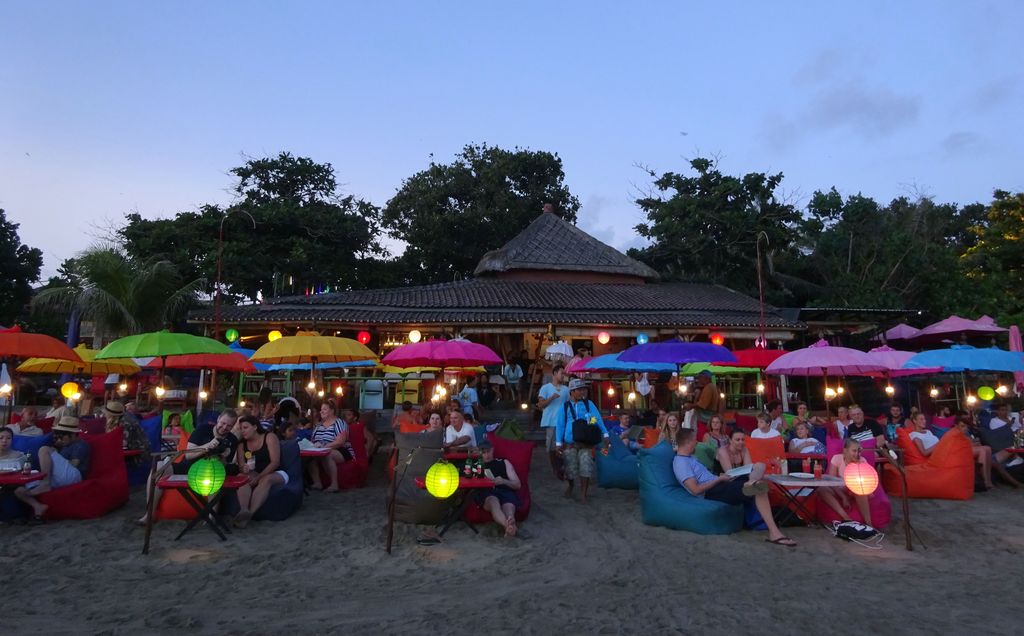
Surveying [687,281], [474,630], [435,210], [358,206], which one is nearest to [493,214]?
[435,210]

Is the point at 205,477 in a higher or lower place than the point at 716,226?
lower

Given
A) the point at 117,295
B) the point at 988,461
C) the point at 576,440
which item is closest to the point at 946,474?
the point at 988,461

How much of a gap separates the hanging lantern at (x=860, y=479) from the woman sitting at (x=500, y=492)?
2.81 metres

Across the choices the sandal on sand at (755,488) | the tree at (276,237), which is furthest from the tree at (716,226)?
the sandal on sand at (755,488)

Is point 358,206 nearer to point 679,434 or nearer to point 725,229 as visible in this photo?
point 725,229

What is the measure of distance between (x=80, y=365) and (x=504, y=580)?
9.50 metres

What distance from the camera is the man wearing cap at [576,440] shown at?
7.29m

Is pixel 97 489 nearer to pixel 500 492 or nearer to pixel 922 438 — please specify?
pixel 500 492

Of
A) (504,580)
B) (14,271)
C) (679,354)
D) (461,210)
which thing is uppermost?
(461,210)

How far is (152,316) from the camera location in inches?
723

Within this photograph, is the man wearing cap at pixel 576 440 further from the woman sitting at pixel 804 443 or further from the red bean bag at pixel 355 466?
the red bean bag at pixel 355 466

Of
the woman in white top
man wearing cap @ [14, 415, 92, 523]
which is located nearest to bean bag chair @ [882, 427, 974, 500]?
the woman in white top

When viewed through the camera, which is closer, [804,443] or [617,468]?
[804,443]

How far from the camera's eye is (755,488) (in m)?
5.29
